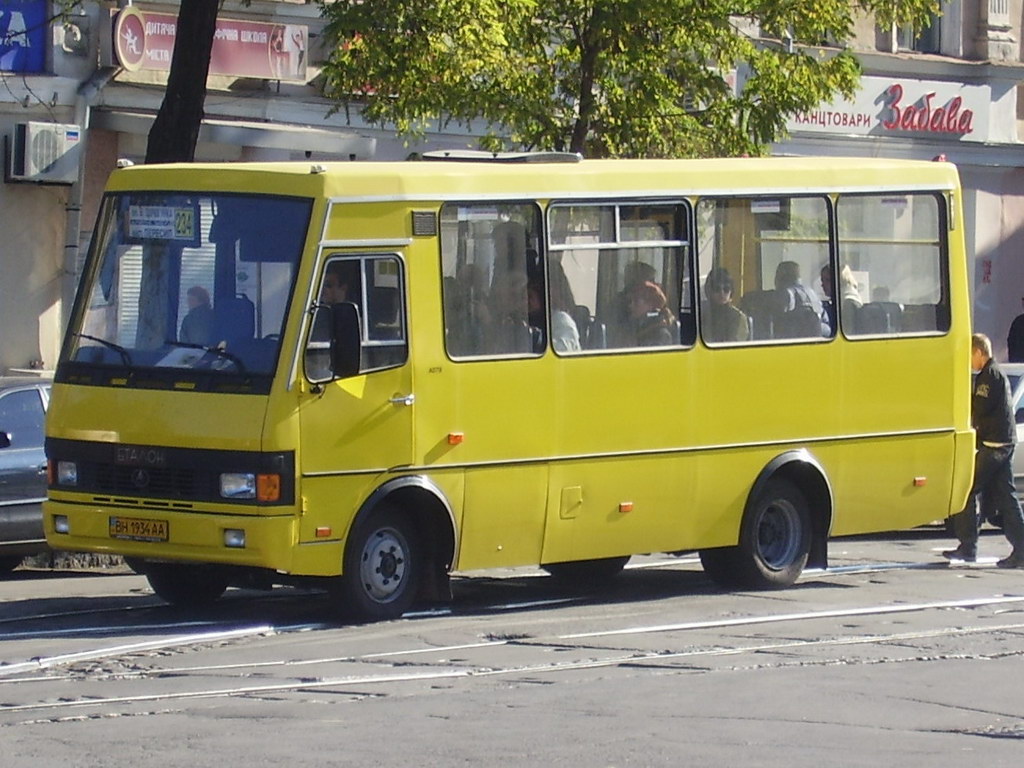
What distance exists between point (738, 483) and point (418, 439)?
2.65m

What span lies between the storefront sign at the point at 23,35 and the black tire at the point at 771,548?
12.2 metres

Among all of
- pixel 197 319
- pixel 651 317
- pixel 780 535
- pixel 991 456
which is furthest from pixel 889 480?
pixel 197 319

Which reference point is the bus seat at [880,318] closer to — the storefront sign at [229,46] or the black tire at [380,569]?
the black tire at [380,569]

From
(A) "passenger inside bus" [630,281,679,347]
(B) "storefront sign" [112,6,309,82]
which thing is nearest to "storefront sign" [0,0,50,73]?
(B) "storefront sign" [112,6,309,82]

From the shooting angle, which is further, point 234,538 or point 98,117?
point 98,117

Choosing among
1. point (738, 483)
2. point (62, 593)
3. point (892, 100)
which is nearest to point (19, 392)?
point (62, 593)

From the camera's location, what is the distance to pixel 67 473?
12.5m

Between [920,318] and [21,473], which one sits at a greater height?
[920,318]

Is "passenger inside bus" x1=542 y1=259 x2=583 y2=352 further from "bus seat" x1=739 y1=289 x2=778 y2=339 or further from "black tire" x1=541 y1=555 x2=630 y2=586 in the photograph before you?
"black tire" x1=541 y1=555 x2=630 y2=586

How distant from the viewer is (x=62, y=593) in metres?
14.7

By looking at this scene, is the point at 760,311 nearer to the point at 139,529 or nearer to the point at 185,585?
the point at 185,585

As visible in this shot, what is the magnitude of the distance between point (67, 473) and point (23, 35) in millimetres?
12610

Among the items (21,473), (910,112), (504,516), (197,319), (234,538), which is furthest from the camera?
(910,112)

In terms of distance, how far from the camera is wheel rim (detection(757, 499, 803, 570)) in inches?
573
